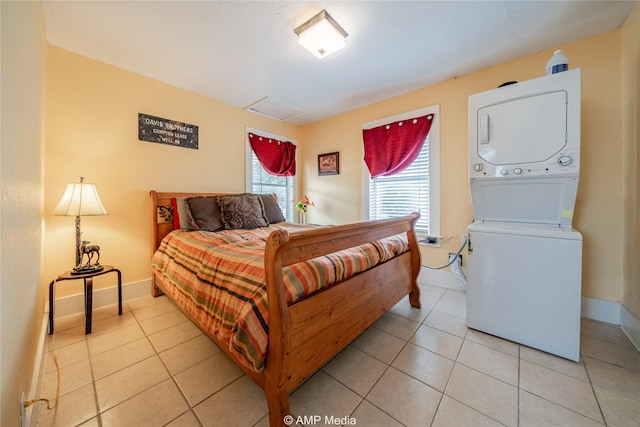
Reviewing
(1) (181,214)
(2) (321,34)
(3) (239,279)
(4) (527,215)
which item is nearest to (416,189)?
(4) (527,215)

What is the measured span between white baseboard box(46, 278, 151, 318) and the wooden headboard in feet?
1.24

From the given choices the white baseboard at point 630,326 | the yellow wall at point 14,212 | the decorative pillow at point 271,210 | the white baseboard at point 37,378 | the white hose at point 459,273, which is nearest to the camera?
the yellow wall at point 14,212

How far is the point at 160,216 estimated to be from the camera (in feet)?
8.21

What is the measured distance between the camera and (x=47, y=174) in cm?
196

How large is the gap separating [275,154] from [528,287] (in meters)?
3.38

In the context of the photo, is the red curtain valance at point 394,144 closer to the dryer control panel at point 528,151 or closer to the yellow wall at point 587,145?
the yellow wall at point 587,145

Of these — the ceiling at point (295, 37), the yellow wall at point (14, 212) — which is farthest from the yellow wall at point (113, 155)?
the yellow wall at point (14, 212)

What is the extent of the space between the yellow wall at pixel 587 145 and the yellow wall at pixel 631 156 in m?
0.06

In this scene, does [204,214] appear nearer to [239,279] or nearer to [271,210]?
[271,210]

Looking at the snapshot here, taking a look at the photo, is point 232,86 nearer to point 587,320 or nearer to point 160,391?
point 160,391

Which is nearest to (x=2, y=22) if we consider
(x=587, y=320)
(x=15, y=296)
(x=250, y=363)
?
(x=15, y=296)

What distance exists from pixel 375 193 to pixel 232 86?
7.56ft

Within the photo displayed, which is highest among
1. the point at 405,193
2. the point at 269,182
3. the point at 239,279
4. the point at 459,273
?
the point at 269,182

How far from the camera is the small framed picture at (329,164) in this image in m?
3.63
